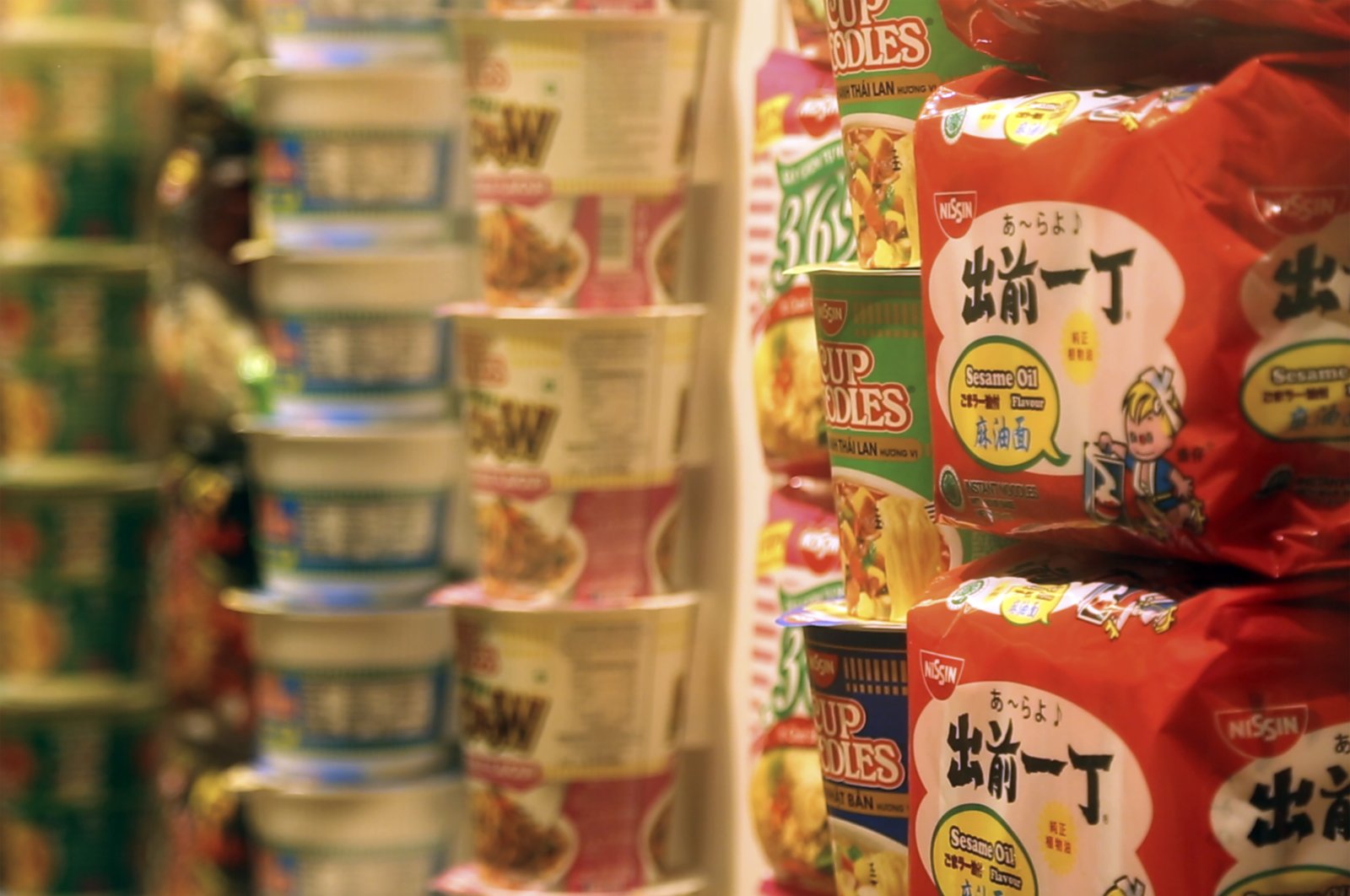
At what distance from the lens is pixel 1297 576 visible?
928mm

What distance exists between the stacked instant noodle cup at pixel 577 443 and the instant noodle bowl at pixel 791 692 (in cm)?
22

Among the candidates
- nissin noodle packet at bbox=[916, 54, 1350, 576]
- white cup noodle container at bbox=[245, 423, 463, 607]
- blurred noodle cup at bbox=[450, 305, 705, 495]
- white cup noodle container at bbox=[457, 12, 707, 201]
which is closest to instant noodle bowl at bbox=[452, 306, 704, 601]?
blurred noodle cup at bbox=[450, 305, 705, 495]

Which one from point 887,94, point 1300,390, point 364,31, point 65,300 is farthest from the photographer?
point 65,300

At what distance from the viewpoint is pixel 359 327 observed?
2080 millimetres

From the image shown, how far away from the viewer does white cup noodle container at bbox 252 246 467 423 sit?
207 centimetres

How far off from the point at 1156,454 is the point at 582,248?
3.10 ft

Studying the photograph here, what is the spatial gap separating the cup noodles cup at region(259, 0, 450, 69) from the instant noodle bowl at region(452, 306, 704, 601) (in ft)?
1.34

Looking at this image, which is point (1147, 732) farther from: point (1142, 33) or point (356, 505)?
point (356, 505)

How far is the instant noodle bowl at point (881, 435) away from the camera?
1.18 m

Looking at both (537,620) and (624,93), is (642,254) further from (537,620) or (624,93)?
(537,620)

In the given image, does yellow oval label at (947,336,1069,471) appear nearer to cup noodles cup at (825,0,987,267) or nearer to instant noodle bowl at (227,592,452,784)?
cup noodles cup at (825,0,987,267)

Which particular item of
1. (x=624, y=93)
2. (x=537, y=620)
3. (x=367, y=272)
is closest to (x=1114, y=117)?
(x=624, y=93)

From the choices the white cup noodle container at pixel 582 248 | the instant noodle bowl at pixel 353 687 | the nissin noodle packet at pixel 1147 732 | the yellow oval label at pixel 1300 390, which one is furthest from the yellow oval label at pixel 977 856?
the instant noodle bowl at pixel 353 687

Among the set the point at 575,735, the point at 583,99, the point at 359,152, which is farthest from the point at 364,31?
the point at 575,735
